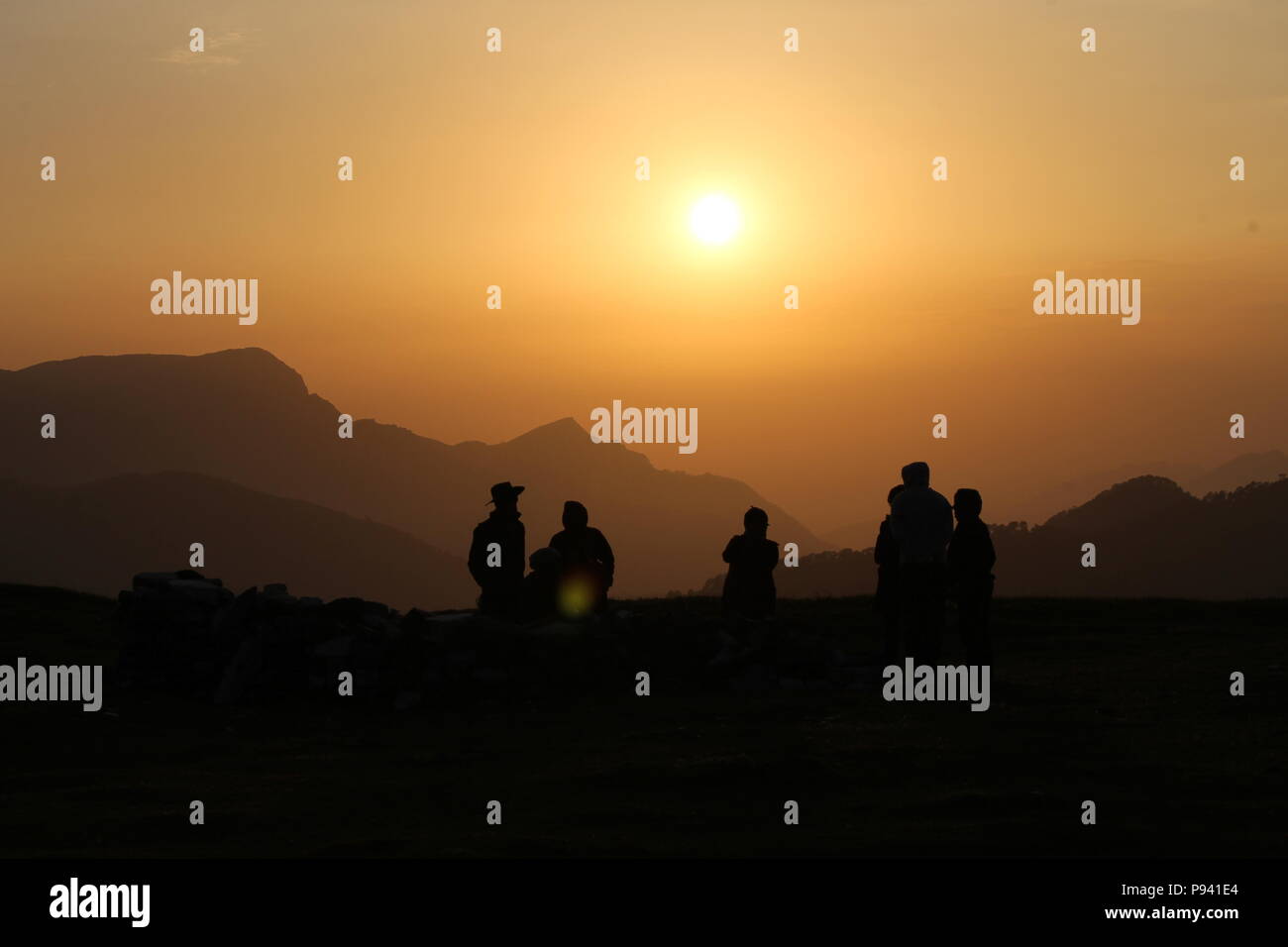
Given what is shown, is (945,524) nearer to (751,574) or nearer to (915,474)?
(915,474)

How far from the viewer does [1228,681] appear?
1806cm

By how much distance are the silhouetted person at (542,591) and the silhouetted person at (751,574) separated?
2304mm

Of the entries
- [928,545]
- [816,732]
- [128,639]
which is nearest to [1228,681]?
[928,545]

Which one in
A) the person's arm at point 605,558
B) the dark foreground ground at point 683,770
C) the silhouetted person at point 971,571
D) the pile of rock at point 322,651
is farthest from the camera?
the person's arm at point 605,558

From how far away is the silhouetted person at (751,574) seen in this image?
19.7 metres

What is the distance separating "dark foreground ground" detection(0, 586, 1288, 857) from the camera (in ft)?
34.4

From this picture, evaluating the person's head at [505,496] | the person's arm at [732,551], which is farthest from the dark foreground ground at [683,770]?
the person's head at [505,496]

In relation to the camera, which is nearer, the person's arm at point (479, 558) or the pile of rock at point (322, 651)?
the pile of rock at point (322, 651)

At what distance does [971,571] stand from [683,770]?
6.43m

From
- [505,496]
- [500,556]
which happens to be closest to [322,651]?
[500,556]

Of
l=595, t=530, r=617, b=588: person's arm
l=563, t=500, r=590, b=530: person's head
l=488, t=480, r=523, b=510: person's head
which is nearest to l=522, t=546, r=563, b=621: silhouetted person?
l=595, t=530, r=617, b=588: person's arm

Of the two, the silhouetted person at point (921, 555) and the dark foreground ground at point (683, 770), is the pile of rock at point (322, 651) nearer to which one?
the dark foreground ground at point (683, 770)

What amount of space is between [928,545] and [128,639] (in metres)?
10.3

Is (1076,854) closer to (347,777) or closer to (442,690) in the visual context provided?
(347,777)
